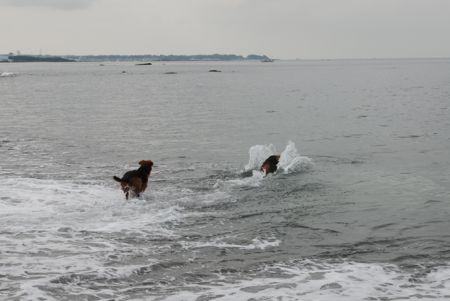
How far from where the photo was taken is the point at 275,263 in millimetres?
9766

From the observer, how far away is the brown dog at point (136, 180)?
1423cm

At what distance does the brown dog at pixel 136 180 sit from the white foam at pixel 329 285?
5.88 m

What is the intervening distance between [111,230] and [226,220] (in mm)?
2759

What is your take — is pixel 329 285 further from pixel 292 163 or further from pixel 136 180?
pixel 292 163

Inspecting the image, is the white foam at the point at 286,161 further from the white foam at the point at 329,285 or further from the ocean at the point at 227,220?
the white foam at the point at 329,285

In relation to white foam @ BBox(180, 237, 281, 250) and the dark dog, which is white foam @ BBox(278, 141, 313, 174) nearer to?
the dark dog

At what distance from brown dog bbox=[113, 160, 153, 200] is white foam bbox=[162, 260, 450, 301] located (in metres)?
5.88

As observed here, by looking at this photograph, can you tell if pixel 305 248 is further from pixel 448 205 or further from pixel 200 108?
pixel 200 108

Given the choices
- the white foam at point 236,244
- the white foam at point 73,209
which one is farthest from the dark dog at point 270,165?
the white foam at point 236,244

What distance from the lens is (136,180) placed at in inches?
570

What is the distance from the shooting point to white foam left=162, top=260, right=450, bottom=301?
8.26 m

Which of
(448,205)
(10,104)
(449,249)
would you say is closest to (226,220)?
(449,249)

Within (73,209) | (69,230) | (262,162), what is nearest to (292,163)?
(262,162)

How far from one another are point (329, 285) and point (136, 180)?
7.25 meters
